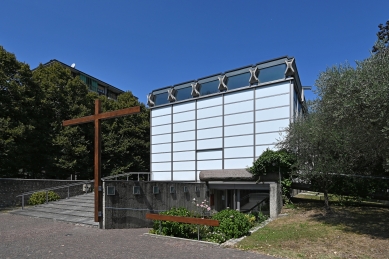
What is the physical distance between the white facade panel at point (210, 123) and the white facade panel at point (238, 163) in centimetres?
246

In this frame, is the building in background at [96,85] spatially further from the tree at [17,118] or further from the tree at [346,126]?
the tree at [346,126]

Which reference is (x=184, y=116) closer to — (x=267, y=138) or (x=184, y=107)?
(x=184, y=107)

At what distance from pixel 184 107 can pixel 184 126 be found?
136cm

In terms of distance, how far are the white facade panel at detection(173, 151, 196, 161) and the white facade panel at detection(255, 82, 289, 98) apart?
5971 mm

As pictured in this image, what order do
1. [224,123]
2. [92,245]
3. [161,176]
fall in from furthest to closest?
1. [161,176]
2. [224,123]
3. [92,245]

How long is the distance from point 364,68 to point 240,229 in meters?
5.22

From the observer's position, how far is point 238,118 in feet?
62.1

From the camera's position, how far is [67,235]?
9.02 metres

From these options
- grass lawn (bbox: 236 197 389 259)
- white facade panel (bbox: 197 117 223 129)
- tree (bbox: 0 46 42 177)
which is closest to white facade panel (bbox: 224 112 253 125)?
white facade panel (bbox: 197 117 223 129)

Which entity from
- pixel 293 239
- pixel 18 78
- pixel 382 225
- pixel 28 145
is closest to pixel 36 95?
pixel 18 78

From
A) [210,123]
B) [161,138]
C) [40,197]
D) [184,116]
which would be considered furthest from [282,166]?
[40,197]

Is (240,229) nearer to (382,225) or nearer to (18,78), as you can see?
(382,225)

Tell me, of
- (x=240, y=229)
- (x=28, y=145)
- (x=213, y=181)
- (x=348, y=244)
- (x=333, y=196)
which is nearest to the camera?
(x=348, y=244)

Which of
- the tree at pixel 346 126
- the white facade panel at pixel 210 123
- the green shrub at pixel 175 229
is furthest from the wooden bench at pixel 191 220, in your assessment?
the white facade panel at pixel 210 123
